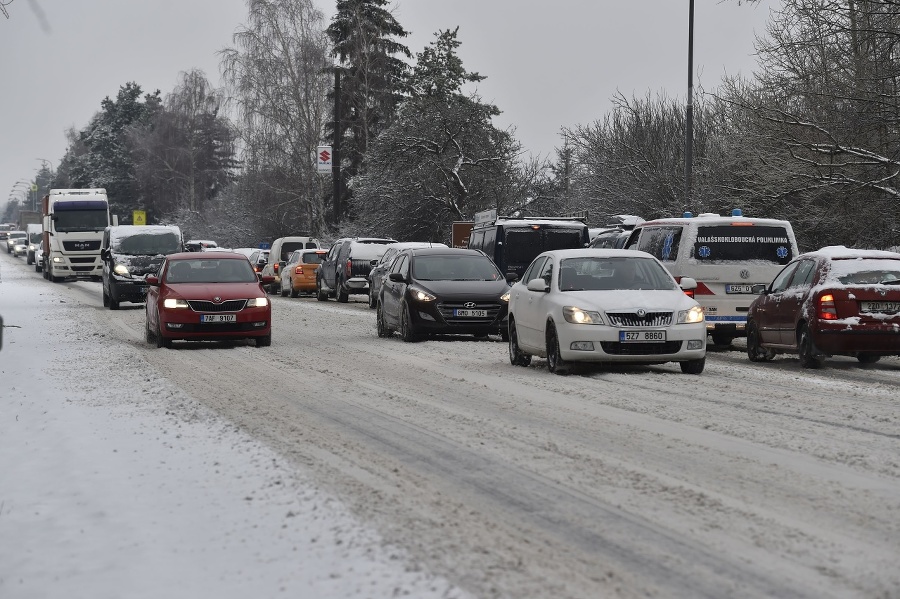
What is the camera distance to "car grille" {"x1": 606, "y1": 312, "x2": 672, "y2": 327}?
15.5 m

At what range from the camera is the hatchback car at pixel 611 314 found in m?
15.4

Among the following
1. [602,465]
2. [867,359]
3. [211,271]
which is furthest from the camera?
[211,271]

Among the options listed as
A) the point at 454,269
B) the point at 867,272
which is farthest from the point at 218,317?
the point at 867,272

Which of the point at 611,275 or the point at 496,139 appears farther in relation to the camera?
the point at 496,139

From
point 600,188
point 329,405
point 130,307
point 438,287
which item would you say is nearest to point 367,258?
point 130,307

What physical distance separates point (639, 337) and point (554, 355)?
3.61 feet

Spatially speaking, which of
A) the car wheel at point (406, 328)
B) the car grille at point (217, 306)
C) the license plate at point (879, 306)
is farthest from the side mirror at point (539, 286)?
the car grille at point (217, 306)

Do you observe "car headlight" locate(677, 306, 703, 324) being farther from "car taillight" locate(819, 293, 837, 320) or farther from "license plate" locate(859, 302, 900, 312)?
"license plate" locate(859, 302, 900, 312)

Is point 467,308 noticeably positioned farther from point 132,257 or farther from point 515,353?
point 132,257

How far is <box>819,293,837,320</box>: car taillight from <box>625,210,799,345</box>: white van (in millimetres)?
3429

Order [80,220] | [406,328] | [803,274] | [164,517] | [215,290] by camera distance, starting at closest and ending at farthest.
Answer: [164,517] < [803,274] < [215,290] < [406,328] < [80,220]

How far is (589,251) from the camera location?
56.5 feet

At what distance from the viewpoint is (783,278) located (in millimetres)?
18266

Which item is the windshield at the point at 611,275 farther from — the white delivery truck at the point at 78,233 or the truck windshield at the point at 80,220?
the truck windshield at the point at 80,220
